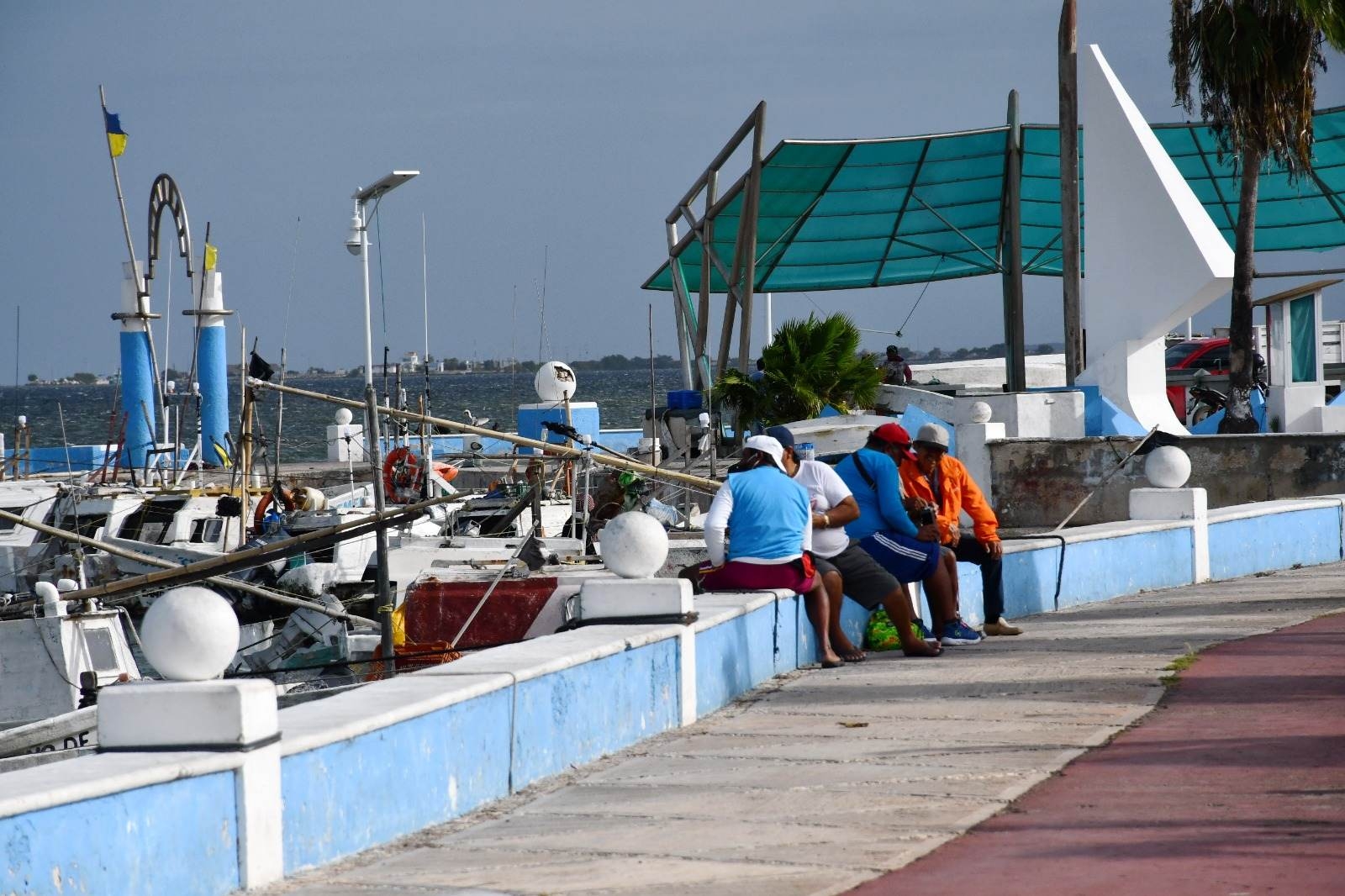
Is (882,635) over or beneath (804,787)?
over

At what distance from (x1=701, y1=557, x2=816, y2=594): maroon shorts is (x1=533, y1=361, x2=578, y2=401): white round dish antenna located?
18.0 metres

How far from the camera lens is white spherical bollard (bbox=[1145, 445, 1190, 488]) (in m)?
14.6

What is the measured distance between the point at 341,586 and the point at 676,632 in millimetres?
A: 13573

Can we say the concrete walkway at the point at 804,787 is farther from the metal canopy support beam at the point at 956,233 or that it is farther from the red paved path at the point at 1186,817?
the metal canopy support beam at the point at 956,233

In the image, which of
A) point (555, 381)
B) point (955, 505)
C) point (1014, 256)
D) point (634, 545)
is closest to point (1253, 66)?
point (1014, 256)

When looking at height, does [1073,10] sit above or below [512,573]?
above

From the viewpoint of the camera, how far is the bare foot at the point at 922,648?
986 cm

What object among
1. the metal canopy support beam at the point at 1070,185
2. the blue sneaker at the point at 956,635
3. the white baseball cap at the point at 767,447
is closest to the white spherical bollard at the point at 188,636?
the white baseball cap at the point at 767,447

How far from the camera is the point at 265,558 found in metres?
13.8

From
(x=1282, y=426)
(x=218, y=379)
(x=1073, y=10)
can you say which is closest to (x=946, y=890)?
(x=1282, y=426)

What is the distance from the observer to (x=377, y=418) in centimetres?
1388

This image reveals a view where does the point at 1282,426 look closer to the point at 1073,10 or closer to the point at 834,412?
the point at 834,412

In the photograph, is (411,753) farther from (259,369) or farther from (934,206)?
(934,206)

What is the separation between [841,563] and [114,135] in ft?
89.2
